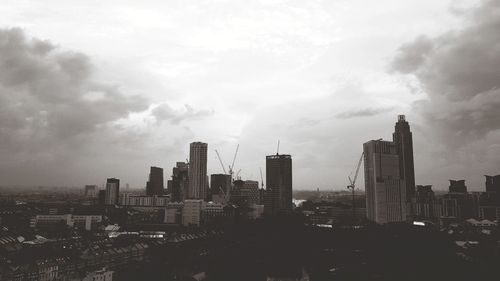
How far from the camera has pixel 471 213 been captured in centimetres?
12006

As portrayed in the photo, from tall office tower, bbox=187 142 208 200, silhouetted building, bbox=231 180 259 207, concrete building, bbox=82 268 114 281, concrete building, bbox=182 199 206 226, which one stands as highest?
tall office tower, bbox=187 142 208 200

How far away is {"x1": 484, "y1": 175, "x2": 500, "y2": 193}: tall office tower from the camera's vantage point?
12219 centimetres

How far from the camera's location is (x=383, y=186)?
111062mm

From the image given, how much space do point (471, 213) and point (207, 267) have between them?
338ft

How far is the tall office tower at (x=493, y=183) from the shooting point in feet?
401

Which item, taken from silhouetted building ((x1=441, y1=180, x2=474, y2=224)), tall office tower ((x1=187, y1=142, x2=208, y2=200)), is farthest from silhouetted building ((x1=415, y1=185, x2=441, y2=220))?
tall office tower ((x1=187, y1=142, x2=208, y2=200))

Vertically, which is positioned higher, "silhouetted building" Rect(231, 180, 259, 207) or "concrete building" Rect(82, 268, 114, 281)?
"silhouetted building" Rect(231, 180, 259, 207)

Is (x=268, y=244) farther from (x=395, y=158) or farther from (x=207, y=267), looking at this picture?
(x=395, y=158)

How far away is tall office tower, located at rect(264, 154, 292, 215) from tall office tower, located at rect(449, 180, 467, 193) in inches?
2145

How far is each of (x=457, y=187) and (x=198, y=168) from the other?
310 feet

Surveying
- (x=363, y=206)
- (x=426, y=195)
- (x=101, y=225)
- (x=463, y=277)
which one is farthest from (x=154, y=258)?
(x=426, y=195)

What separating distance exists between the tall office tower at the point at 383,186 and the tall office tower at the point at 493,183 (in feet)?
103

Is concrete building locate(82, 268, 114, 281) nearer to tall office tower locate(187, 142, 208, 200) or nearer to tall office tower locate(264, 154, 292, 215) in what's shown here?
tall office tower locate(264, 154, 292, 215)

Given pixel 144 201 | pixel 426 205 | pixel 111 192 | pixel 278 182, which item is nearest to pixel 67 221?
pixel 111 192
